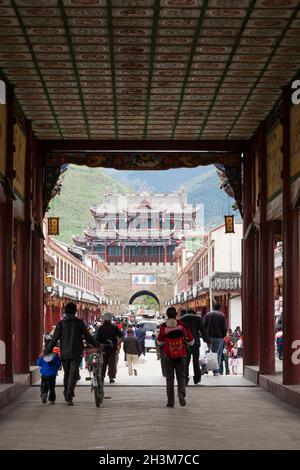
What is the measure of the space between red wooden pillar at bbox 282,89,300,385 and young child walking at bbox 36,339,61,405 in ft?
13.3

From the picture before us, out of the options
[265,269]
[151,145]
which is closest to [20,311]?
[151,145]

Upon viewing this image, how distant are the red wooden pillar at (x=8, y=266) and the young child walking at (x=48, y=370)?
5.06 ft

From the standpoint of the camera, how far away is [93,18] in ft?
42.6

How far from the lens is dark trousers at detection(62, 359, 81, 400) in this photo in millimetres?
15234

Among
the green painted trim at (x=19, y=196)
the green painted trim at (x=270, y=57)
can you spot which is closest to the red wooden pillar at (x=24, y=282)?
the green painted trim at (x=19, y=196)

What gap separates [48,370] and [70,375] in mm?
385

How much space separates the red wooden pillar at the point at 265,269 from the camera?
64.7 feet

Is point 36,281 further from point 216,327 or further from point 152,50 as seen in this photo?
point 152,50

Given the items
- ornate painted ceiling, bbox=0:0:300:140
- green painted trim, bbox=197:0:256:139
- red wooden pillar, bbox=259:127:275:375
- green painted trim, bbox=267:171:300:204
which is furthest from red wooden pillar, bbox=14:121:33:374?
green painted trim, bbox=267:171:300:204

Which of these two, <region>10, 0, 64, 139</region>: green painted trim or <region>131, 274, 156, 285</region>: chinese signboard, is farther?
<region>131, 274, 156, 285</region>: chinese signboard

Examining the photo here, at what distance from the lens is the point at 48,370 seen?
15383 mm

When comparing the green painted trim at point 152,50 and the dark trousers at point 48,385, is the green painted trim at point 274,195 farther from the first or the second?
the dark trousers at point 48,385

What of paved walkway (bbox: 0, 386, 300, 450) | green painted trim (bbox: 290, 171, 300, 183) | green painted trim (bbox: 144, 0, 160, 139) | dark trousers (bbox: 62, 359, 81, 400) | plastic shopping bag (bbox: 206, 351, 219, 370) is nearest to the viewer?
paved walkway (bbox: 0, 386, 300, 450)

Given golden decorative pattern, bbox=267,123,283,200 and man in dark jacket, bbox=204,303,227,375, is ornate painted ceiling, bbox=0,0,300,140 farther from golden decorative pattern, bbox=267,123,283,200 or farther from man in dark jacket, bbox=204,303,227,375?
man in dark jacket, bbox=204,303,227,375
